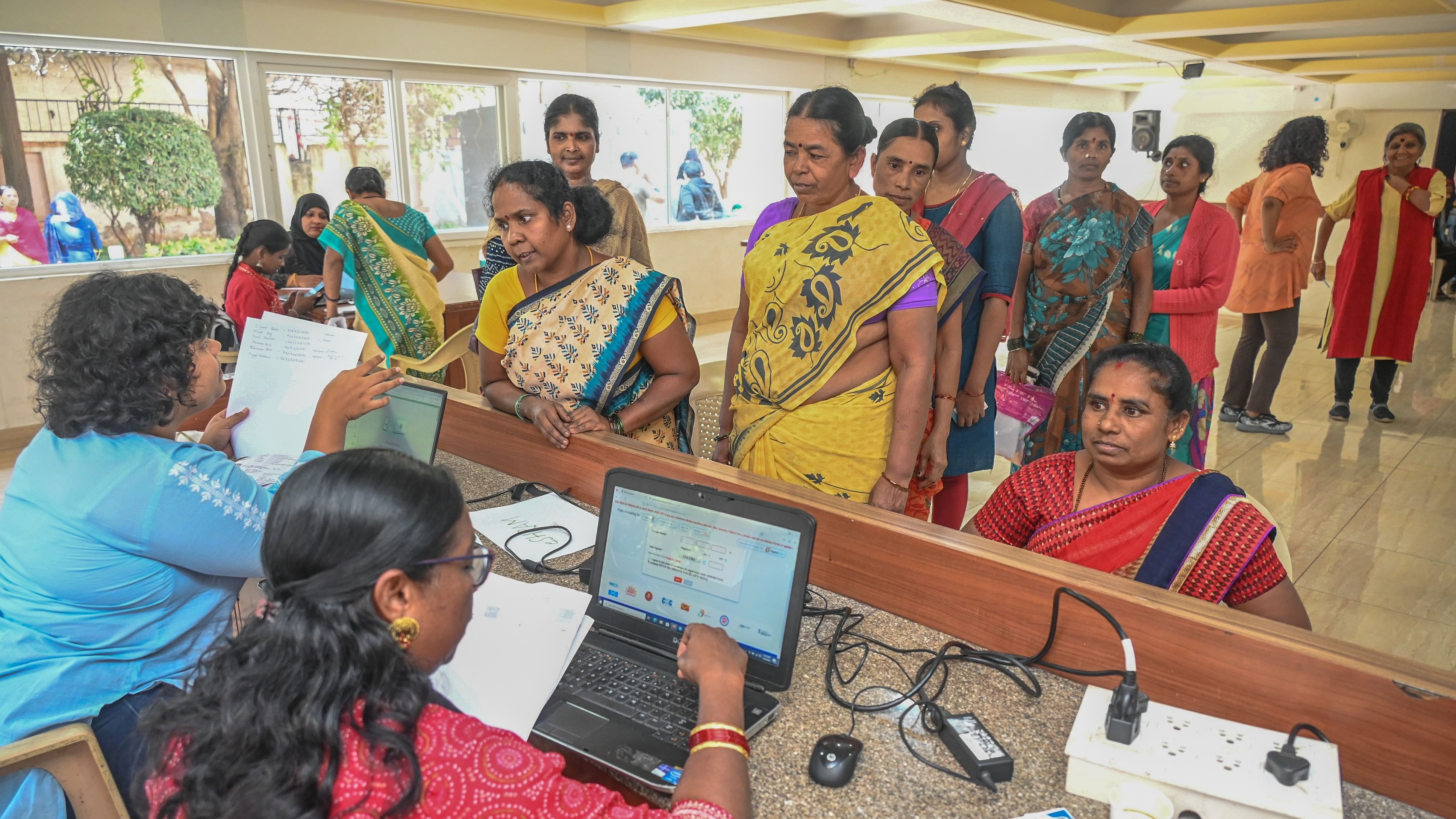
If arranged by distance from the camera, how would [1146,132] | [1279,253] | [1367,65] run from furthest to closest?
[1146,132] → [1367,65] → [1279,253]

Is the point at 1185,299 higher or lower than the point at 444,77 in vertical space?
lower

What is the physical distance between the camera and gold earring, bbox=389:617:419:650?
82 centimetres

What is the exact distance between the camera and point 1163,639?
1135 mm

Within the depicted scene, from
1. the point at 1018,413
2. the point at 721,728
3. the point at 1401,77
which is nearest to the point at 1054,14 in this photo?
the point at 1018,413

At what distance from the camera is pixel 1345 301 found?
15.9ft

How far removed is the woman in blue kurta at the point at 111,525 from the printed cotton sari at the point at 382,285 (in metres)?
2.26

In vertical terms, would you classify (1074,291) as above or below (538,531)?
above

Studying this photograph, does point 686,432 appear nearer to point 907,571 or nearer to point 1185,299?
point 907,571

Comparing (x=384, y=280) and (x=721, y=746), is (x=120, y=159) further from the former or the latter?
(x=721, y=746)

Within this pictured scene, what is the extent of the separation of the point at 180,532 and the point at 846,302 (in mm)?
1189

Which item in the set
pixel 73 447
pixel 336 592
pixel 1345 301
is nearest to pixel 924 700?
pixel 336 592

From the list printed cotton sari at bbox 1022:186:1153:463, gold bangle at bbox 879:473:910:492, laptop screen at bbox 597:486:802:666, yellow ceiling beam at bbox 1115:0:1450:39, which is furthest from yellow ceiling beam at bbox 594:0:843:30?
laptop screen at bbox 597:486:802:666

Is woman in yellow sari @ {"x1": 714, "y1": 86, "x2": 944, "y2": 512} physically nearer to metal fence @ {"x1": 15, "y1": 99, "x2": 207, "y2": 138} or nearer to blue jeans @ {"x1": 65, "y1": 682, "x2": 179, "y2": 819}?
blue jeans @ {"x1": 65, "y1": 682, "x2": 179, "y2": 819}

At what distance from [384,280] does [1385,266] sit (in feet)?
16.5
